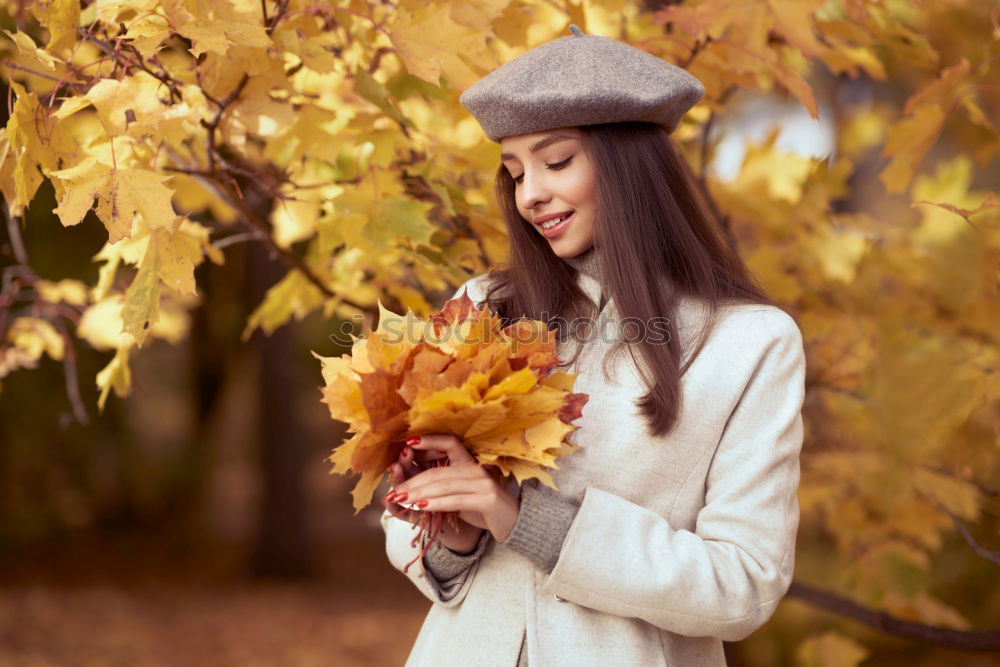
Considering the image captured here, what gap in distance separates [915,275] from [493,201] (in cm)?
150

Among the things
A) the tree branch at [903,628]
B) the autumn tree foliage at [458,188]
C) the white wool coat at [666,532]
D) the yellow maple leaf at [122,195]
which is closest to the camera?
the white wool coat at [666,532]

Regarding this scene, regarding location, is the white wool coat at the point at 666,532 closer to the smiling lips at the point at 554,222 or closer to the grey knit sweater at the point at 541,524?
the grey knit sweater at the point at 541,524

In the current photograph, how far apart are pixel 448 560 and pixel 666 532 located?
367 millimetres

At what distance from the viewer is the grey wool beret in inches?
61.4

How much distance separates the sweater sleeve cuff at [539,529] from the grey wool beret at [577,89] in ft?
1.95

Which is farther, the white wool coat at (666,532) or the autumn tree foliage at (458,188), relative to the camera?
the autumn tree foliage at (458,188)

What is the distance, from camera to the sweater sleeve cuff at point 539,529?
4.76ft

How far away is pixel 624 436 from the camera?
156cm

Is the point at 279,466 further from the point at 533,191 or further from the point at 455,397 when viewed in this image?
the point at 455,397

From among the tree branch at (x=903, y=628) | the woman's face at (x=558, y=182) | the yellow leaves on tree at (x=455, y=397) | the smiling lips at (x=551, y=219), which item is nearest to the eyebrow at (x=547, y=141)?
the woman's face at (x=558, y=182)

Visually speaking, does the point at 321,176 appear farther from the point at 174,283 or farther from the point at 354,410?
the point at 354,410

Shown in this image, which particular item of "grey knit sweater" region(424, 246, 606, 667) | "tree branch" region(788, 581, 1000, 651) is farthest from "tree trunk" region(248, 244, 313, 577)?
"grey knit sweater" region(424, 246, 606, 667)

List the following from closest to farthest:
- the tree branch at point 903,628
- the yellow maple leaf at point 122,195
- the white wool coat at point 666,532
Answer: the white wool coat at point 666,532 < the yellow maple leaf at point 122,195 < the tree branch at point 903,628

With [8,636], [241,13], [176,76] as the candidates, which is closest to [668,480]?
[241,13]
